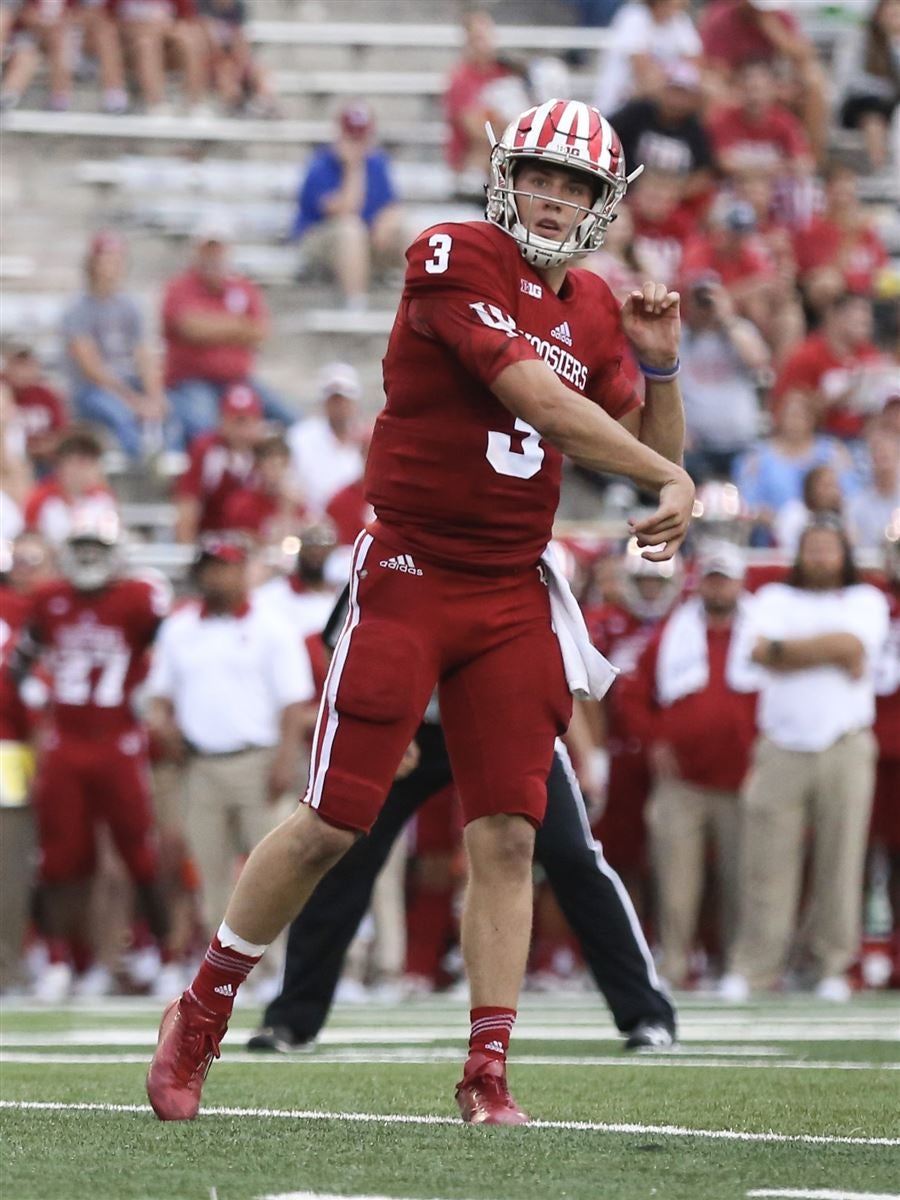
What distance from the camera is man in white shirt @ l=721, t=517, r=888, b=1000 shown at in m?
10.3

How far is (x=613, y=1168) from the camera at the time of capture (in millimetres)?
3775

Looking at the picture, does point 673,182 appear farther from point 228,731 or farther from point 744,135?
point 228,731

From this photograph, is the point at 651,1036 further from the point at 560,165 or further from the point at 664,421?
the point at 560,165

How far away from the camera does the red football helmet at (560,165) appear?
4.53 meters

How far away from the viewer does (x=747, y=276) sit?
1367 centimetres

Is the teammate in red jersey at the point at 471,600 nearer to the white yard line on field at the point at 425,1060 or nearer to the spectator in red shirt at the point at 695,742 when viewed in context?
the white yard line on field at the point at 425,1060

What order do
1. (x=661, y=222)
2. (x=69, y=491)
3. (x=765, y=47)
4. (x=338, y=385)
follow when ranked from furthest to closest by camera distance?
1. (x=765, y=47)
2. (x=661, y=222)
3. (x=338, y=385)
4. (x=69, y=491)

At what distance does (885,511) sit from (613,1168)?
8.63 meters

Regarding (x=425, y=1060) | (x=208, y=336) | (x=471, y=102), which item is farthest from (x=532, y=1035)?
(x=471, y=102)

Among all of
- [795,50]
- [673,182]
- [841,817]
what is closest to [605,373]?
[841,817]

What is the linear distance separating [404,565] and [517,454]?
11.4 inches

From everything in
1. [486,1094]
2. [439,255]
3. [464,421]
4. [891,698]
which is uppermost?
[439,255]

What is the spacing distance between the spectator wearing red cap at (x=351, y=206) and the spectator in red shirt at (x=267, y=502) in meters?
2.68

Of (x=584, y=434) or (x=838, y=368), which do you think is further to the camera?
(x=838, y=368)
